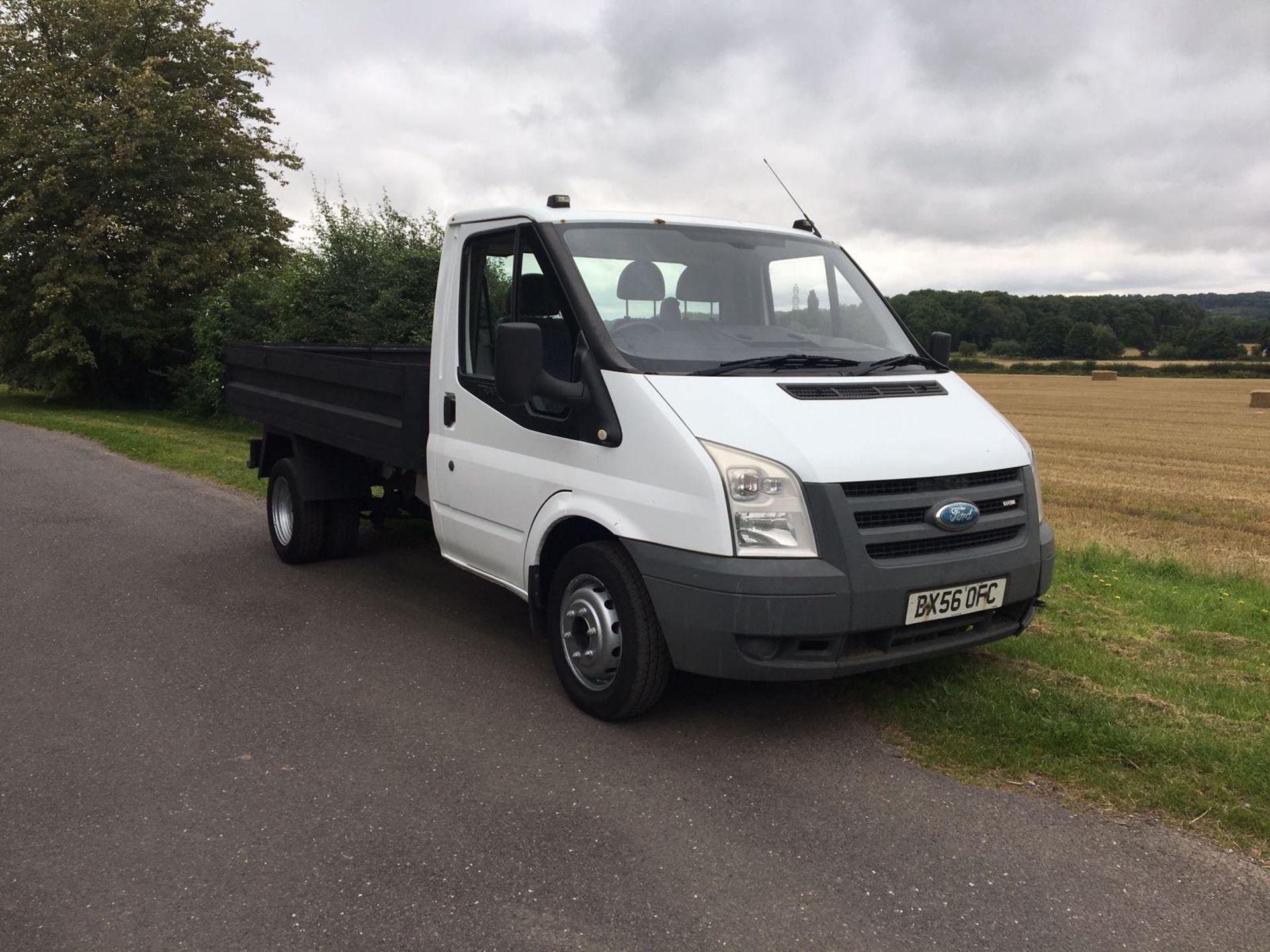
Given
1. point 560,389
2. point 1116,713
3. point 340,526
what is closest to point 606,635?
point 560,389

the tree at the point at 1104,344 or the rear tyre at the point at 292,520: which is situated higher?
the tree at the point at 1104,344

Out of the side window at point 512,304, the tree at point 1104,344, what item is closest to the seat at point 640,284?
the side window at point 512,304

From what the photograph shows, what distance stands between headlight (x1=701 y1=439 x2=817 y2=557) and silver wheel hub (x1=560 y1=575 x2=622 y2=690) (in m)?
0.74

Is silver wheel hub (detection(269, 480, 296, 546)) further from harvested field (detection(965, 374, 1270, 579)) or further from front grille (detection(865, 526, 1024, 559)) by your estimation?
harvested field (detection(965, 374, 1270, 579))

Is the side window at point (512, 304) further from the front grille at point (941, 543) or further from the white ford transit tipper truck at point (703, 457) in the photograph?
the front grille at point (941, 543)

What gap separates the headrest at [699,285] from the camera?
16.2 feet

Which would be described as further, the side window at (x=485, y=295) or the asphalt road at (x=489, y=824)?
the side window at (x=485, y=295)

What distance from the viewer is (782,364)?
15.1 feet

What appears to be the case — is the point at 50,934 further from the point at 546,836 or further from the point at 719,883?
the point at 719,883

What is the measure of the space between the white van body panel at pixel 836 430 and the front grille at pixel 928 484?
0.03 m

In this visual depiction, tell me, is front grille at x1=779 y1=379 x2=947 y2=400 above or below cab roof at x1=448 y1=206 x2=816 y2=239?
below

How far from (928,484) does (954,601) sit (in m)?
0.48

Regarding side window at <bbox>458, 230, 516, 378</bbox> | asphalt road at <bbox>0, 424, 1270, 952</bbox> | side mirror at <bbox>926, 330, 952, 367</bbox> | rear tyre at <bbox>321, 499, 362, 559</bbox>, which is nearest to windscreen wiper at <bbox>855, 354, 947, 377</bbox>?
side mirror at <bbox>926, 330, 952, 367</bbox>

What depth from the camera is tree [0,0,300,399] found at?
24688mm
